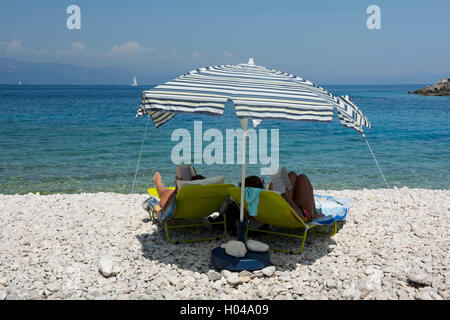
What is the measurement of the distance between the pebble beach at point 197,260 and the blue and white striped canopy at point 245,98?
157cm

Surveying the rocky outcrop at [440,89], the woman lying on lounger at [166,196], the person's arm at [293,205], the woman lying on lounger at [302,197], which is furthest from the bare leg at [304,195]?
the rocky outcrop at [440,89]

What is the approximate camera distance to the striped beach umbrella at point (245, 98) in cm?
383

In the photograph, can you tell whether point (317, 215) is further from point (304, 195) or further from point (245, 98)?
point (245, 98)

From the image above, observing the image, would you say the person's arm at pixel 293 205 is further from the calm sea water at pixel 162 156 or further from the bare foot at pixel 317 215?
the calm sea water at pixel 162 156

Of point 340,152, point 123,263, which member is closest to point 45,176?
point 123,263

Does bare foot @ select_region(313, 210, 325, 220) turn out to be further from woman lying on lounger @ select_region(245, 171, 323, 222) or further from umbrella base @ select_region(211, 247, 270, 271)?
umbrella base @ select_region(211, 247, 270, 271)

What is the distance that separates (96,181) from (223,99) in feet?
24.1

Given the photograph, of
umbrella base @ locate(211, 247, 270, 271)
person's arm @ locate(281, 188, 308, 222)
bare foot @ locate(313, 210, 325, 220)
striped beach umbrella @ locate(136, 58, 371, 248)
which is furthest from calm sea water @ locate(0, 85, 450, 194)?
striped beach umbrella @ locate(136, 58, 371, 248)

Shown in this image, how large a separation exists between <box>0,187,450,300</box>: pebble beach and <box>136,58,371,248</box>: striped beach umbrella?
5.10ft

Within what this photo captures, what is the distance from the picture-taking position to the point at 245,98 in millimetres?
3889

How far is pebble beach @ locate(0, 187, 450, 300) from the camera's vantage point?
3.88 meters

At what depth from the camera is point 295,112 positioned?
386 centimetres

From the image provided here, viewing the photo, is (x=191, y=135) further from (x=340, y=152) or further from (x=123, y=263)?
(x=123, y=263)

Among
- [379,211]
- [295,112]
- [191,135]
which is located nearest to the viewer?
[295,112]
